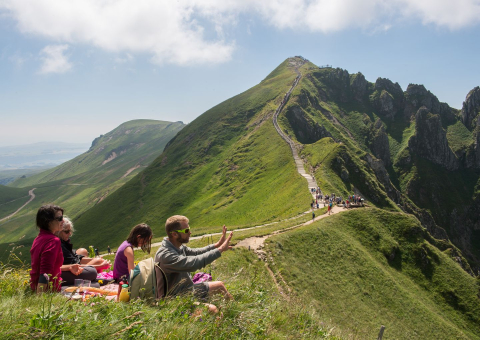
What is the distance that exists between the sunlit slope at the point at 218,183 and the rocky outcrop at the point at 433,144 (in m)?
64.2

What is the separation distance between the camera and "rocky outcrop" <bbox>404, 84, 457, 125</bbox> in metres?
142

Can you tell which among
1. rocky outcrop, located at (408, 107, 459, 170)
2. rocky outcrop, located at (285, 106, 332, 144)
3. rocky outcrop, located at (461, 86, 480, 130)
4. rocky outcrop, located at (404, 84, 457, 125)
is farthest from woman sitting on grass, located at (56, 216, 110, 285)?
rocky outcrop, located at (461, 86, 480, 130)

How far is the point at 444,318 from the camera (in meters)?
25.2

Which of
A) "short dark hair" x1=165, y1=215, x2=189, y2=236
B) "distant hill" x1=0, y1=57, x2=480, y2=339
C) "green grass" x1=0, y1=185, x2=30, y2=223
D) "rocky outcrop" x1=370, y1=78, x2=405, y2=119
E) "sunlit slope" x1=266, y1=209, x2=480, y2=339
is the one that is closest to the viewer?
"short dark hair" x1=165, y1=215, x2=189, y2=236

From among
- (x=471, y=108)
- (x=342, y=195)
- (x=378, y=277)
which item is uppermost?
(x=471, y=108)

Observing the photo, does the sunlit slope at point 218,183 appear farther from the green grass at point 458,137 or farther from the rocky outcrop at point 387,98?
the green grass at point 458,137

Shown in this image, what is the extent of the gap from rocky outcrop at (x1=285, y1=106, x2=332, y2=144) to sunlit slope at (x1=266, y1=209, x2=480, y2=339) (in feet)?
205

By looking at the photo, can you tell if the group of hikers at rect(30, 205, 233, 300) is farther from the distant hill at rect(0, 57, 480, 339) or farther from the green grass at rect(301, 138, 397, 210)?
the green grass at rect(301, 138, 397, 210)

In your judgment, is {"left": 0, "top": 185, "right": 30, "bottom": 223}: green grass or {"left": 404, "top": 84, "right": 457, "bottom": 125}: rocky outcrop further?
{"left": 0, "top": 185, "right": 30, "bottom": 223}: green grass

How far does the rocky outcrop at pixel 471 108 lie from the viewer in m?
137

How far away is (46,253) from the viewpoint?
640 cm

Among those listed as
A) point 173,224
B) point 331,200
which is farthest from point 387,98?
point 173,224

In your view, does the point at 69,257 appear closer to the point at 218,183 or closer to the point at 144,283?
the point at 144,283

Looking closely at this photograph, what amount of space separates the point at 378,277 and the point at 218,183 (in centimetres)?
6086
